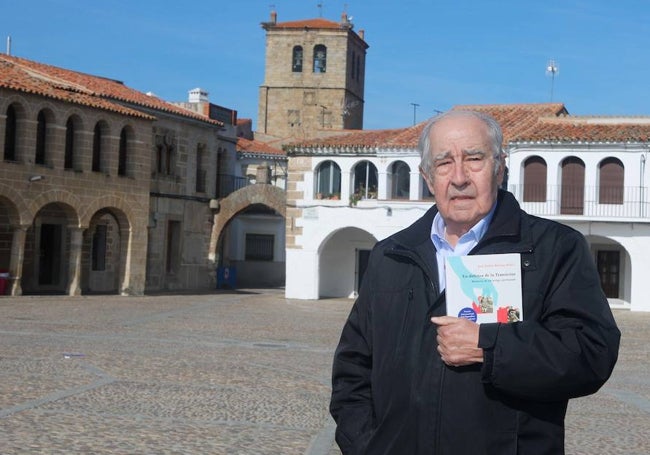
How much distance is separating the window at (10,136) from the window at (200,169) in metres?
10.7

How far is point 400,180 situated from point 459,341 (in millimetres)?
31002

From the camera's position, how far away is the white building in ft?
102

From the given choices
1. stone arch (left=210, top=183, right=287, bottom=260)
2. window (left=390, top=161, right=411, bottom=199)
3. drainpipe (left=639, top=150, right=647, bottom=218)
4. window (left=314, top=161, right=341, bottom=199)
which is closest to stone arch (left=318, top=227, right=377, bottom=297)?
window (left=314, top=161, right=341, bottom=199)

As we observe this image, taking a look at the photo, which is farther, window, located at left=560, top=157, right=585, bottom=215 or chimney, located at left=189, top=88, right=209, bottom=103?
chimney, located at left=189, top=88, right=209, bottom=103

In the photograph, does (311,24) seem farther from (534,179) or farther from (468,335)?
(468,335)

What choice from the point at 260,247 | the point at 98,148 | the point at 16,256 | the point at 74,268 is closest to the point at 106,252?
the point at 98,148

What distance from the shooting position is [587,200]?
102 feet

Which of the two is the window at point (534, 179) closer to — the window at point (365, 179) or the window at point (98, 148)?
the window at point (365, 179)

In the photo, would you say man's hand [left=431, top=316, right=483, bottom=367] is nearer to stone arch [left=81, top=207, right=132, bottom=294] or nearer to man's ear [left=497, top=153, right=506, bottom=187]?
man's ear [left=497, top=153, right=506, bottom=187]

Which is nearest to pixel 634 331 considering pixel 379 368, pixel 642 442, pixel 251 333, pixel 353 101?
pixel 251 333

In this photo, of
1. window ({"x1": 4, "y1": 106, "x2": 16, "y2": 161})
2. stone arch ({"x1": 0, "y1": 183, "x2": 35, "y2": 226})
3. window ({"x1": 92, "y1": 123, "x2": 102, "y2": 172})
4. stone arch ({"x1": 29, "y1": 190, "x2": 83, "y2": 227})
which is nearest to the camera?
stone arch ({"x1": 0, "y1": 183, "x2": 35, "y2": 226})

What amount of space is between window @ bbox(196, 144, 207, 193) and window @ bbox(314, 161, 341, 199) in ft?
20.9

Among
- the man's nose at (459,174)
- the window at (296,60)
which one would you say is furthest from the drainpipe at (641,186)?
the window at (296,60)

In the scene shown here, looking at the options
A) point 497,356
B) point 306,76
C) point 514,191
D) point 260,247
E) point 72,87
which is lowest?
point 497,356
